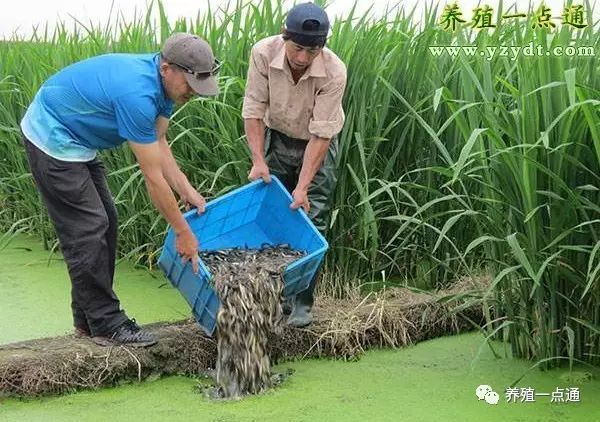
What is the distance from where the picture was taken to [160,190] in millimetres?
2689

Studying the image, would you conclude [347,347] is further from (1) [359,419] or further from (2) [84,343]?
(2) [84,343]

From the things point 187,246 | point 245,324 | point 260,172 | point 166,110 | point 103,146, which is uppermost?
point 166,110

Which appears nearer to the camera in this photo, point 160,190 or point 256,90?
point 160,190

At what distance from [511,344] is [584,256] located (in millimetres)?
434

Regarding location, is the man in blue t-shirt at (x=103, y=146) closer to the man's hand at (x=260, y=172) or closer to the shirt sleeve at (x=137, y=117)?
the shirt sleeve at (x=137, y=117)

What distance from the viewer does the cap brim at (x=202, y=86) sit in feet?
8.71

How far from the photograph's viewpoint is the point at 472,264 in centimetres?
355

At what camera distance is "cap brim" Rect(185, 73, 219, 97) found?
8.71 ft

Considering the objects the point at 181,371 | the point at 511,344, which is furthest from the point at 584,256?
the point at 181,371

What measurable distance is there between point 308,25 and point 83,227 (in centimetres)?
91

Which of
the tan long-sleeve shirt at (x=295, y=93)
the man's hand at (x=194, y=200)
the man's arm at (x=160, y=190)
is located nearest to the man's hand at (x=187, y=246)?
the man's arm at (x=160, y=190)

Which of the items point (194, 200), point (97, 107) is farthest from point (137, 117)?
point (194, 200)

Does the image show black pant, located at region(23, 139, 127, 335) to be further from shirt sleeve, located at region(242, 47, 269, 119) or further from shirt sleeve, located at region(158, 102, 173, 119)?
shirt sleeve, located at region(242, 47, 269, 119)

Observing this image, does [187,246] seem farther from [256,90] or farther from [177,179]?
[256,90]
